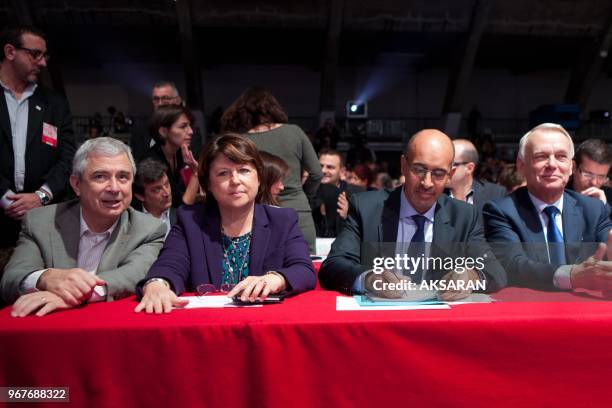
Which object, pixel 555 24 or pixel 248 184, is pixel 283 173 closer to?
pixel 248 184

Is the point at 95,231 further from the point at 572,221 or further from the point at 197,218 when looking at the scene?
the point at 572,221

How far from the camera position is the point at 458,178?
332 centimetres

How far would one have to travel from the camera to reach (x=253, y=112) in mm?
3127

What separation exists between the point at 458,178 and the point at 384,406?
2.26 metres

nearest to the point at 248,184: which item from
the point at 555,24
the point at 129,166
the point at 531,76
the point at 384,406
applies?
the point at 129,166

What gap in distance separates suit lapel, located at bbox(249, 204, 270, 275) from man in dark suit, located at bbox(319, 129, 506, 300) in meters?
0.22

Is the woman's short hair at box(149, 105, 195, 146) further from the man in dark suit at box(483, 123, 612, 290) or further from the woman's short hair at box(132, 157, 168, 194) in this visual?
the man in dark suit at box(483, 123, 612, 290)

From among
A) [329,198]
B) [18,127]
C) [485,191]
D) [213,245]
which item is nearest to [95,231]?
[213,245]

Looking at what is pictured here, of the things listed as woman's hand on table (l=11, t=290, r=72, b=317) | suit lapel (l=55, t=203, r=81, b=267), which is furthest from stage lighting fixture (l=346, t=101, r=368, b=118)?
woman's hand on table (l=11, t=290, r=72, b=317)

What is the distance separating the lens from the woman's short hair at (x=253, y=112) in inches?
123

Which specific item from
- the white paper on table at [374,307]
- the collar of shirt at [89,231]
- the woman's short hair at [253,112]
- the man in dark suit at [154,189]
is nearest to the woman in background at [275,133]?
the woman's short hair at [253,112]

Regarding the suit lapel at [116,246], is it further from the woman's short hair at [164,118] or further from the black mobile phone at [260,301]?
the woman's short hair at [164,118]

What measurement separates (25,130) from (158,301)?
1778 millimetres

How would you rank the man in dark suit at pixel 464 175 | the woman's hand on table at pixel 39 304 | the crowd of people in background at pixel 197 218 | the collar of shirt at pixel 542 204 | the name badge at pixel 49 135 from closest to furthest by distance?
the woman's hand on table at pixel 39 304 < the crowd of people in background at pixel 197 218 < the collar of shirt at pixel 542 204 < the name badge at pixel 49 135 < the man in dark suit at pixel 464 175
